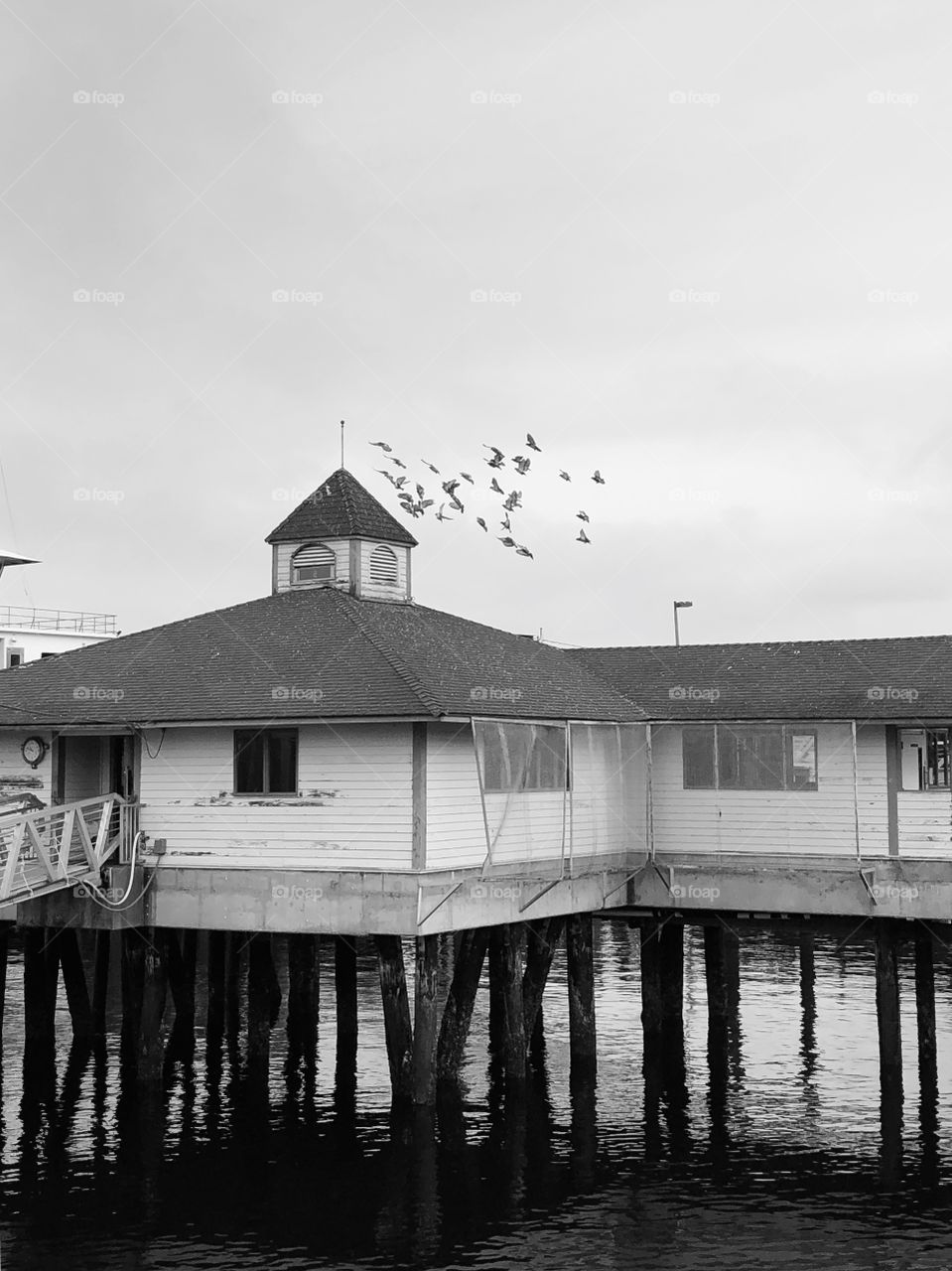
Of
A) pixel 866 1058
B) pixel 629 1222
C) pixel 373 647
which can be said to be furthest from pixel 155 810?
pixel 866 1058

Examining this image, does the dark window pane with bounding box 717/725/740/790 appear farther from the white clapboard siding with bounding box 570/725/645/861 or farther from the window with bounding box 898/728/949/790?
the window with bounding box 898/728/949/790

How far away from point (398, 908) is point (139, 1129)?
6873 millimetres

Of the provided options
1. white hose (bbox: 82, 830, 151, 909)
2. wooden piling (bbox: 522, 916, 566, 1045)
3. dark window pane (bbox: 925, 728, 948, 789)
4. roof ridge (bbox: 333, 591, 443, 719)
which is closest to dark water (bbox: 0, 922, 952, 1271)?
wooden piling (bbox: 522, 916, 566, 1045)

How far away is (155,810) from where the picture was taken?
30047 mm

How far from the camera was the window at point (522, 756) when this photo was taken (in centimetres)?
2877

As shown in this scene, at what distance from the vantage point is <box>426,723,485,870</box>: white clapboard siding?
→ 28.2 metres

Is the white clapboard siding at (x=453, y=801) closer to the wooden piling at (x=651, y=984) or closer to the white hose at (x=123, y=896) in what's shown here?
the white hose at (x=123, y=896)

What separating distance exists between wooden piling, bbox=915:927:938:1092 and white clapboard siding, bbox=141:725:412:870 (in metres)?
11.7

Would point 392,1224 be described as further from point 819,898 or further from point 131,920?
point 819,898

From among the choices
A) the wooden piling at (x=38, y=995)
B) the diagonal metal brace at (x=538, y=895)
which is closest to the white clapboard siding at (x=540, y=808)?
the diagonal metal brace at (x=538, y=895)

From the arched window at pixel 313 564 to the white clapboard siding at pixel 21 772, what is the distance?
795 cm

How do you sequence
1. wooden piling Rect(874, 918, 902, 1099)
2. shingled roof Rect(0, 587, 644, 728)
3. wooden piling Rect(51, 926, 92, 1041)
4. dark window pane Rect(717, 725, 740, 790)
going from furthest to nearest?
wooden piling Rect(51, 926, 92, 1041) < dark window pane Rect(717, 725, 740, 790) < wooden piling Rect(874, 918, 902, 1099) < shingled roof Rect(0, 587, 644, 728)

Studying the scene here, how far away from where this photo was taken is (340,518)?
37.1 metres

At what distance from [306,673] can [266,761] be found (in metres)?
2.10
